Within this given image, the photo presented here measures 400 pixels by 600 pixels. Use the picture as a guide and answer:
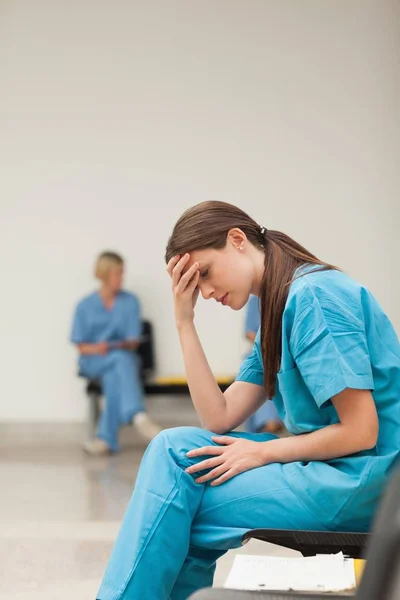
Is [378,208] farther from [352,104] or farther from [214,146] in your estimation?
A: [214,146]

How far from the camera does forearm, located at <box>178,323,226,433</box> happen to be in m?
1.91

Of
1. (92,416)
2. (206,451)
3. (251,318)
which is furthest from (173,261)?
(92,416)

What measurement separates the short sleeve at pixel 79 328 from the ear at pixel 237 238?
176 inches

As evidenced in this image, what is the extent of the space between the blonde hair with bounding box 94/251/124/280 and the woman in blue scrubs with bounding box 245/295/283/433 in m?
0.95

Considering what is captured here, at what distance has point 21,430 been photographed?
648 cm

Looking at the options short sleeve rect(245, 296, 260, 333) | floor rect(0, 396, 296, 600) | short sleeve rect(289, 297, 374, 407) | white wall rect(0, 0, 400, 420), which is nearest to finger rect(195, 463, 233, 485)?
short sleeve rect(289, 297, 374, 407)

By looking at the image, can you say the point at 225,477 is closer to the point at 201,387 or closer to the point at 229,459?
the point at 229,459

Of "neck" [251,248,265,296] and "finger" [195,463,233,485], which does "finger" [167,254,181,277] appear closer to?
"neck" [251,248,265,296]

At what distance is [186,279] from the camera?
1.84m

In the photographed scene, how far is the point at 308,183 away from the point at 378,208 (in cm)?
54

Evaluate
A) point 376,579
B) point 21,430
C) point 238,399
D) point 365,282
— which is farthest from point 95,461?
point 376,579

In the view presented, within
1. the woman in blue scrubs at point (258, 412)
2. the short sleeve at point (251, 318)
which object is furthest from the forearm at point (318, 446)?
the short sleeve at point (251, 318)

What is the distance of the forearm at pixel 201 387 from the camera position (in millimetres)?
1906

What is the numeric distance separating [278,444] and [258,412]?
4.23 metres
